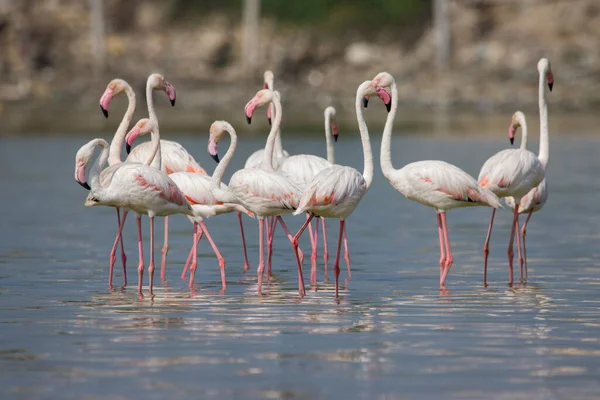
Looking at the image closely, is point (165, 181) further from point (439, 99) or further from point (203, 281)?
point (439, 99)

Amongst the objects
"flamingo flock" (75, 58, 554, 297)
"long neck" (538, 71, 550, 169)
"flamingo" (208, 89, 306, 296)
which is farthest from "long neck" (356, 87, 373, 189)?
"long neck" (538, 71, 550, 169)

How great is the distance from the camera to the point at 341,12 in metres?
52.1

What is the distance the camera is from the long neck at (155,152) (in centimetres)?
1110

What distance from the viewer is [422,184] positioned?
34.6ft

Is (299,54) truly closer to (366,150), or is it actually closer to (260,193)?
(366,150)

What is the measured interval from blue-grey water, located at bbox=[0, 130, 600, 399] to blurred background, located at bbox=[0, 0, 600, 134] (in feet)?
84.2

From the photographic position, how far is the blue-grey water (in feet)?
22.6

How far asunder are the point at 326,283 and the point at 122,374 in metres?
4.20

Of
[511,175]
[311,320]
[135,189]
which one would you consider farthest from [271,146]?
[311,320]

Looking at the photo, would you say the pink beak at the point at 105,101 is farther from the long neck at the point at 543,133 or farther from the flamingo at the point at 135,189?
the long neck at the point at 543,133

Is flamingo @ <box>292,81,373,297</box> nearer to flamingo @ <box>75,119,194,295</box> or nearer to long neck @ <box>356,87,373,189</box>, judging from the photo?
long neck @ <box>356,87,373,189</box>

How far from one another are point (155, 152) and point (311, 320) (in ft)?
9.72

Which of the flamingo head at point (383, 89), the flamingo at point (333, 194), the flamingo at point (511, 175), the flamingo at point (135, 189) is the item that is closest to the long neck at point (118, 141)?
the flamingo at point (135, 189)

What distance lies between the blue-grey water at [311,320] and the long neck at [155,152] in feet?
3.38
